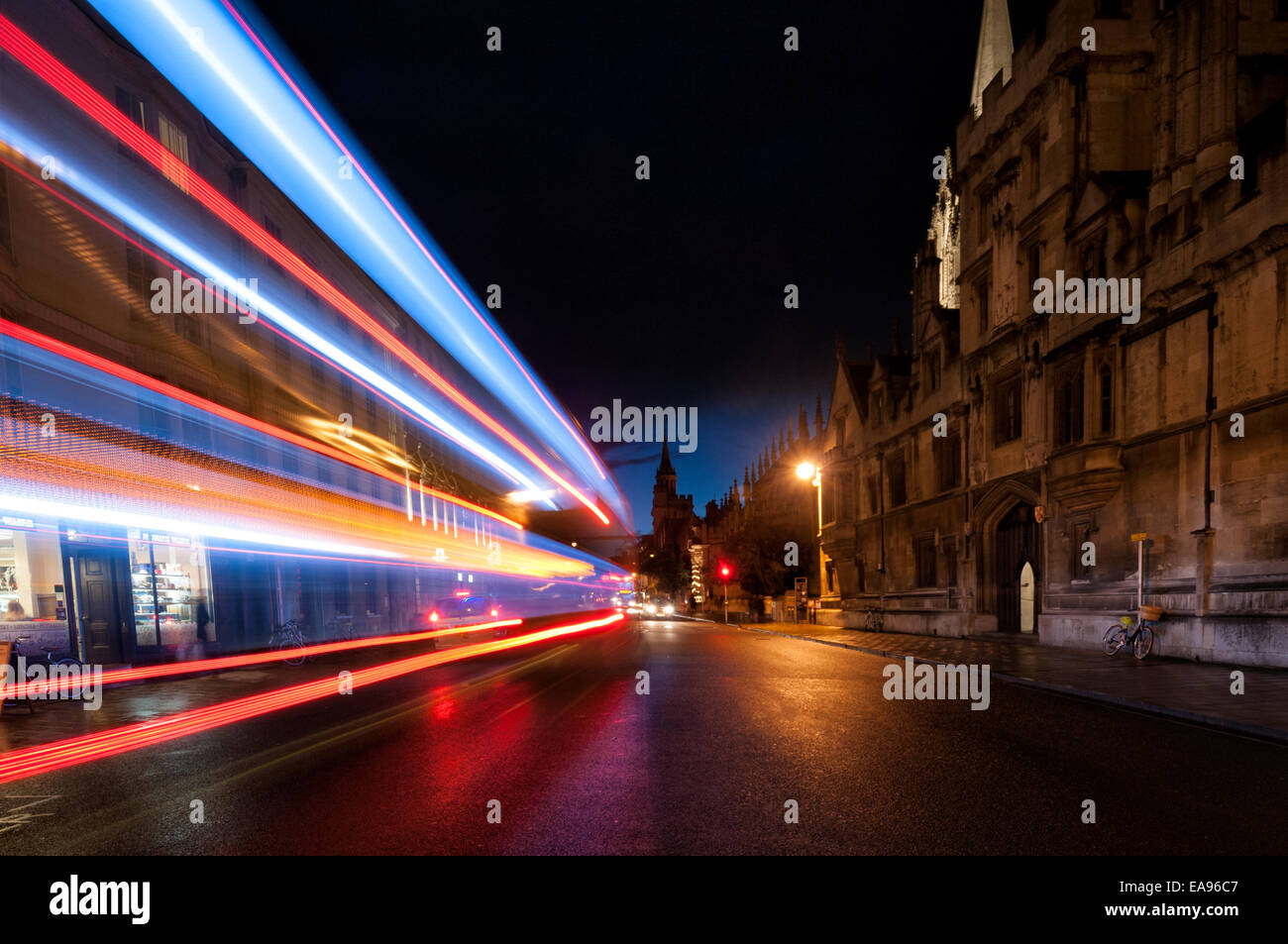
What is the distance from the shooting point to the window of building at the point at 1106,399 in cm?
1775

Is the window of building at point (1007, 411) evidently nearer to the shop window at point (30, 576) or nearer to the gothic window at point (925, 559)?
the gothic window at point (925, 559)

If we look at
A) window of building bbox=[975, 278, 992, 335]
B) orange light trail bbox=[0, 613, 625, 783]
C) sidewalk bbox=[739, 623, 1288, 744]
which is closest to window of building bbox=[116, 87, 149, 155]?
orange light trail bbox=[0, 613, 625, 783]

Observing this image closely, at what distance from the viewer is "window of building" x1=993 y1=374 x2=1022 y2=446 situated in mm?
22297

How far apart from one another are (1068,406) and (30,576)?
2551 centimetres

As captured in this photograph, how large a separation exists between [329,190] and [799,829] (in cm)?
1306

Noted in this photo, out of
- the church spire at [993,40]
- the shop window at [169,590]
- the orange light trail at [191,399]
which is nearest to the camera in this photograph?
the orange light trail at [191,399]

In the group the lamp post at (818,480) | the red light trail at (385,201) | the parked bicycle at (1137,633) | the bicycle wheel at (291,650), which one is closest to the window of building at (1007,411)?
the lamp post at (818,480)

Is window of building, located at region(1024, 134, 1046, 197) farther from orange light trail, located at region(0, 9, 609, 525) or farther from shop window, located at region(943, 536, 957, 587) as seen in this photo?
orange light trail, located at region(0, 9, 609, 525)

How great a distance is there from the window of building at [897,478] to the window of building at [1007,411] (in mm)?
7459

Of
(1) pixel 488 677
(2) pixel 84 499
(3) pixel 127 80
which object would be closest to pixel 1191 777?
(1) pixel 488 677

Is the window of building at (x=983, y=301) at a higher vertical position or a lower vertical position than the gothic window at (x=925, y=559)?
higher

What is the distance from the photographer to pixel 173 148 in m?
20.2
